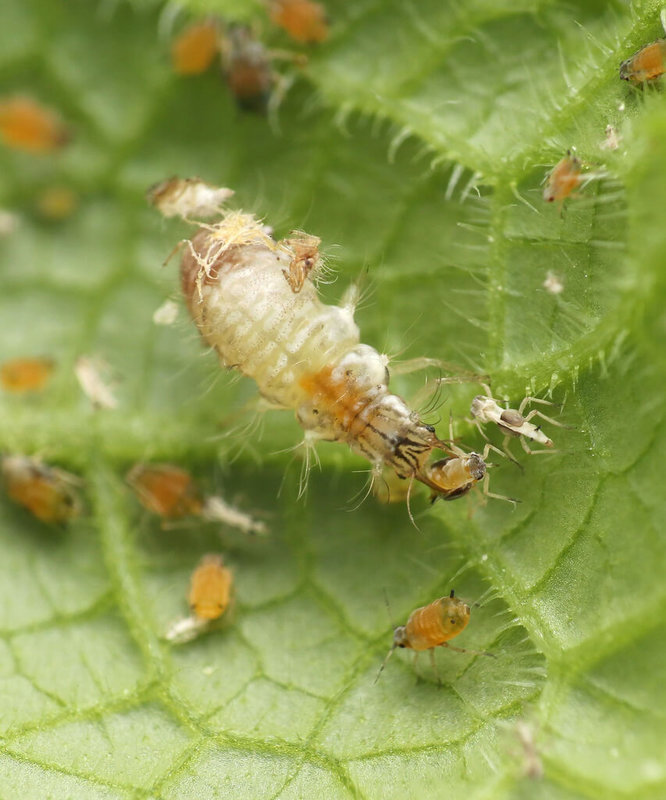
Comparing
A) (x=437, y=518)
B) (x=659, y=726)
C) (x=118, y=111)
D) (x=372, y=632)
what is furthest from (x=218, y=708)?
(x=118, y=111)

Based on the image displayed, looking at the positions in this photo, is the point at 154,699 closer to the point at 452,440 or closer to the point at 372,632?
the point at 372,632

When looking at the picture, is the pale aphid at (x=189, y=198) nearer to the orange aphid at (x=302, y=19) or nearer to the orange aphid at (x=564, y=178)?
the orange aphid at (x=302, y=19)

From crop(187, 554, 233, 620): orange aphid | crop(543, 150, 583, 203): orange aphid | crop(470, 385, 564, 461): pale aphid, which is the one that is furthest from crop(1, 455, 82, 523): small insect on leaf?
crop(543, 150, 583, 203): orange aphid

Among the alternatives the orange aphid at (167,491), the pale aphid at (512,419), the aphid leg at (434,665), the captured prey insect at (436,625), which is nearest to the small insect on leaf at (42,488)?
the orange aphid at (167,491)

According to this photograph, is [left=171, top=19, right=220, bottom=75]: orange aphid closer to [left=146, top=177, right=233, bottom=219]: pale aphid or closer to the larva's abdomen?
[left=146, top=177, right=233, bottom=219]: pale aphid

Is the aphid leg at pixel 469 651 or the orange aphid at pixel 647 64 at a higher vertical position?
the orange aphid at pixel 647 64
